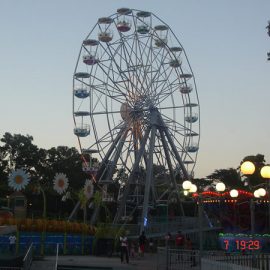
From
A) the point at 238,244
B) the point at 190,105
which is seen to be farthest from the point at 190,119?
the point at 238,244

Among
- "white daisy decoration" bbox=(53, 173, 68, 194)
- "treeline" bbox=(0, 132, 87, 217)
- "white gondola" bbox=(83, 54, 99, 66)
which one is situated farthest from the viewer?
"treeline" bbox=(0, 132, 87, 217)

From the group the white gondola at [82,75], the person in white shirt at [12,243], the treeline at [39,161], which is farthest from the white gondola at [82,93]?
the treeline at [39,161]

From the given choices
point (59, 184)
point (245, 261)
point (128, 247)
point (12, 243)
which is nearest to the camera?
point (245, 261)

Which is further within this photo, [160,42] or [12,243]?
[160,42]

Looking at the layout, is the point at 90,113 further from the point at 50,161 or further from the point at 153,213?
the point at 50,161

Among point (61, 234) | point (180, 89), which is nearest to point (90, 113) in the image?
point (180, 89)

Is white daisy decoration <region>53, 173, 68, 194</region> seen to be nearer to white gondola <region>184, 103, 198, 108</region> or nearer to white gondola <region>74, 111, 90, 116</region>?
white gondola <region>74, 111, 90, 116</region>

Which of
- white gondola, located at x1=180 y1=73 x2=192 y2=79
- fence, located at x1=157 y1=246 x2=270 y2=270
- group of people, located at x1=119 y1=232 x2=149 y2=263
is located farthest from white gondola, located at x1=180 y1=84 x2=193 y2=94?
fence, located at x1=157 y1=246 x2=270 y2=270

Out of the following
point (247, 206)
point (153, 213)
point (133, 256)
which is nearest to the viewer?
point (133, 256)

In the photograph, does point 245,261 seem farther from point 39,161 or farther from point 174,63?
point 39,161

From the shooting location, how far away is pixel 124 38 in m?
46.0

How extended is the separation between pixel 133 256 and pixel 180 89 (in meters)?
21.0

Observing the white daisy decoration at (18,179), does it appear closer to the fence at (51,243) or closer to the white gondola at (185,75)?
the fence at (51,243)

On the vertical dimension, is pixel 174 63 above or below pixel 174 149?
above
